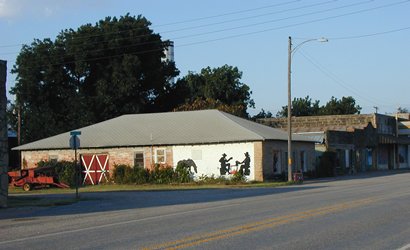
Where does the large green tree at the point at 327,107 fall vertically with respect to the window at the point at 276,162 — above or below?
above

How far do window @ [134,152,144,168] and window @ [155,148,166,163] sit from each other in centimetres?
124

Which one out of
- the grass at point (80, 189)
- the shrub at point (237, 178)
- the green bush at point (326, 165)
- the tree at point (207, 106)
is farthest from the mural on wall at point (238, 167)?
the tree at point (207, 106)

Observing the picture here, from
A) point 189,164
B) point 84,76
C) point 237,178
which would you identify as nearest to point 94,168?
point 189,164

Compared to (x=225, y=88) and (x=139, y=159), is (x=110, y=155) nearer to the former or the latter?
(x=139, y=159)

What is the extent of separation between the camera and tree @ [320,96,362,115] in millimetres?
110938

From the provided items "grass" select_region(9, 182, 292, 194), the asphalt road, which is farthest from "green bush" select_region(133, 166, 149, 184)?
the asphalt road

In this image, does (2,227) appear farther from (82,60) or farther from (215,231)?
(82,60)

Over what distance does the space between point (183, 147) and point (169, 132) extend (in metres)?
2.96

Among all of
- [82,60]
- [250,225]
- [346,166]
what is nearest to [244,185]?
[346,166]

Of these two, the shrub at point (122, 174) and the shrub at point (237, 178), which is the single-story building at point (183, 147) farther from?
the shrub at point (122, 174)

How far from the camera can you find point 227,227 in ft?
49.7

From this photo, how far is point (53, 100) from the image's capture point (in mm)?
69312

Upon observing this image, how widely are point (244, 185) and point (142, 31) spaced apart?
34499 millimetres

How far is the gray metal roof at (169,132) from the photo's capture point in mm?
46094
